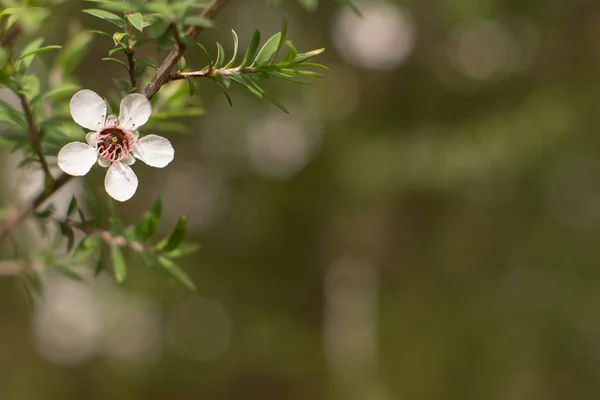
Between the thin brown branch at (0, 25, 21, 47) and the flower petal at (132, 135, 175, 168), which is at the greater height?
the thin brown branch at (0, 25, 21, 47)

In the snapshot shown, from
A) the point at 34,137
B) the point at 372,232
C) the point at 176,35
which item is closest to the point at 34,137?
the point at 34,137

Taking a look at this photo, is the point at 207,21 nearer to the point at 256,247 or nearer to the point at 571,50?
the point at 571,50

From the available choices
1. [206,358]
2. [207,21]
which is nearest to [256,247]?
[206,358]

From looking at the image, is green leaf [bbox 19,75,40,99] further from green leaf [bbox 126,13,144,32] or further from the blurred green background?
the blurred green background

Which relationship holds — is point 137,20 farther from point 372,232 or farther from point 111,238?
point 372,232

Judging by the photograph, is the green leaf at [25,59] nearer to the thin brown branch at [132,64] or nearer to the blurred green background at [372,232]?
the thin brown branch at [132,64]

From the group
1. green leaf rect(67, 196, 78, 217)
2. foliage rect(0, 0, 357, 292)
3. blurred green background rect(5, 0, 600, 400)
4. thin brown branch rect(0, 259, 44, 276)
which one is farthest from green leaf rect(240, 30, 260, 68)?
blurred green background rect(5, 0, 600, 400)

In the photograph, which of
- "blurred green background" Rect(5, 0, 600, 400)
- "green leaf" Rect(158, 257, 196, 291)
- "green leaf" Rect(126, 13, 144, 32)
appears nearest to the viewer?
"green leaf" Rect(126, 13, 144, 32)

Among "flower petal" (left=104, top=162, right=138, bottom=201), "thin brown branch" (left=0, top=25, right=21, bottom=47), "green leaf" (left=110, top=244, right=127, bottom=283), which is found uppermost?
"thin brown branch" (left=0, top=25, right=21, bottom=47)
